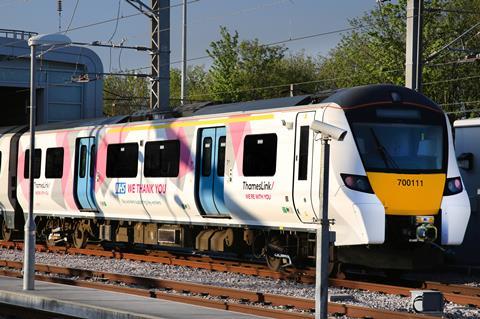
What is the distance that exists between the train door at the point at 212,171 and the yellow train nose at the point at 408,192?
385 centimetres

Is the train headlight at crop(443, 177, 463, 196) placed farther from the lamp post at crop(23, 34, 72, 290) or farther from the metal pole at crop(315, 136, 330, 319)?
the metal pole at crop(315, 136, 330, 319)

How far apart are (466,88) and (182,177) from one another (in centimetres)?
3032

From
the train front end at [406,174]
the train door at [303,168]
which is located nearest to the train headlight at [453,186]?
the train front end at [406,174]

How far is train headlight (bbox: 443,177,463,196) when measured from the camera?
55.0ft

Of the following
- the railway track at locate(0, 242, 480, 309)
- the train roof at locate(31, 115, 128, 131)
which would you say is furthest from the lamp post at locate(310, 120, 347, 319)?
the train roof at locate(31, 115, 128, 131)

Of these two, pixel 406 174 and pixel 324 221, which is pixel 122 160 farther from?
pixel 324 221

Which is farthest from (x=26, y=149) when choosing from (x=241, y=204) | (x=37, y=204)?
(x=241, y=204)

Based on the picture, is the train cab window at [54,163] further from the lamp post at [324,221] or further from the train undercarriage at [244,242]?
the lamp post at [324,221]

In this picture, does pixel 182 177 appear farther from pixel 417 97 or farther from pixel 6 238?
pixel 6 238

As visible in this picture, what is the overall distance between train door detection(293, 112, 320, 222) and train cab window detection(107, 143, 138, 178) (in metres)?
5.84

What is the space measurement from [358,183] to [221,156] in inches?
148

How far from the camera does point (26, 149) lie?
27.1m

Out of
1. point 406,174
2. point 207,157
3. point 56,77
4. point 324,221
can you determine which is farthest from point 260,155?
point 56,77

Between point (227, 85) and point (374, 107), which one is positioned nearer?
point (374, 107)
